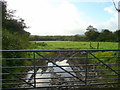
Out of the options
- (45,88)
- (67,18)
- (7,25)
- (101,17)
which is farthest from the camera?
(67,18)

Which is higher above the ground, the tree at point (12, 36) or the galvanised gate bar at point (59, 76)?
the tree at point (12, 36)

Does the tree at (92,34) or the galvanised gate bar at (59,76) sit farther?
the tree at (92,34)

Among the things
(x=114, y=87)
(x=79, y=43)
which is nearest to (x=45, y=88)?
(x=114, y=87)

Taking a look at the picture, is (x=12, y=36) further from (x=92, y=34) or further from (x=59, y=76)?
(x=92, y=34)

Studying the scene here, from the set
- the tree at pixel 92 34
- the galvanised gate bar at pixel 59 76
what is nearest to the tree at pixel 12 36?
the galvanised gate bar at pixel 59 76

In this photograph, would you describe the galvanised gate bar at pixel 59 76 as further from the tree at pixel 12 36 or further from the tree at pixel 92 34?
the tree at pixel 92 34

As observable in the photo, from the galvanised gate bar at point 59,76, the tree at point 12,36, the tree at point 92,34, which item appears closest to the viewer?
the galvanised gate bar at point 59,76

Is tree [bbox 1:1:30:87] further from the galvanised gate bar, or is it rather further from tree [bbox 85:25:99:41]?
tree [bbox 85:25:99:41]

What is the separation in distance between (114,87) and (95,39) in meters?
8.90

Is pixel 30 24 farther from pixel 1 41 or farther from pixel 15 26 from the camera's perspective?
pixel 1 41

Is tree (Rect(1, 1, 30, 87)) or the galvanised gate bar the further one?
tree (Rect(1, 1, 30, 87))

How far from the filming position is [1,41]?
15.3 feet

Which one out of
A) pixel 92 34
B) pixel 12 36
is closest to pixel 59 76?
pixel 12 36

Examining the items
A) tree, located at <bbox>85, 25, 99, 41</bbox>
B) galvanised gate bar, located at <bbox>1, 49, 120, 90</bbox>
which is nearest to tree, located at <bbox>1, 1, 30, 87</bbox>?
galvanised gate bar, located at <bbox>1, 49, 120, 90</bbox>
